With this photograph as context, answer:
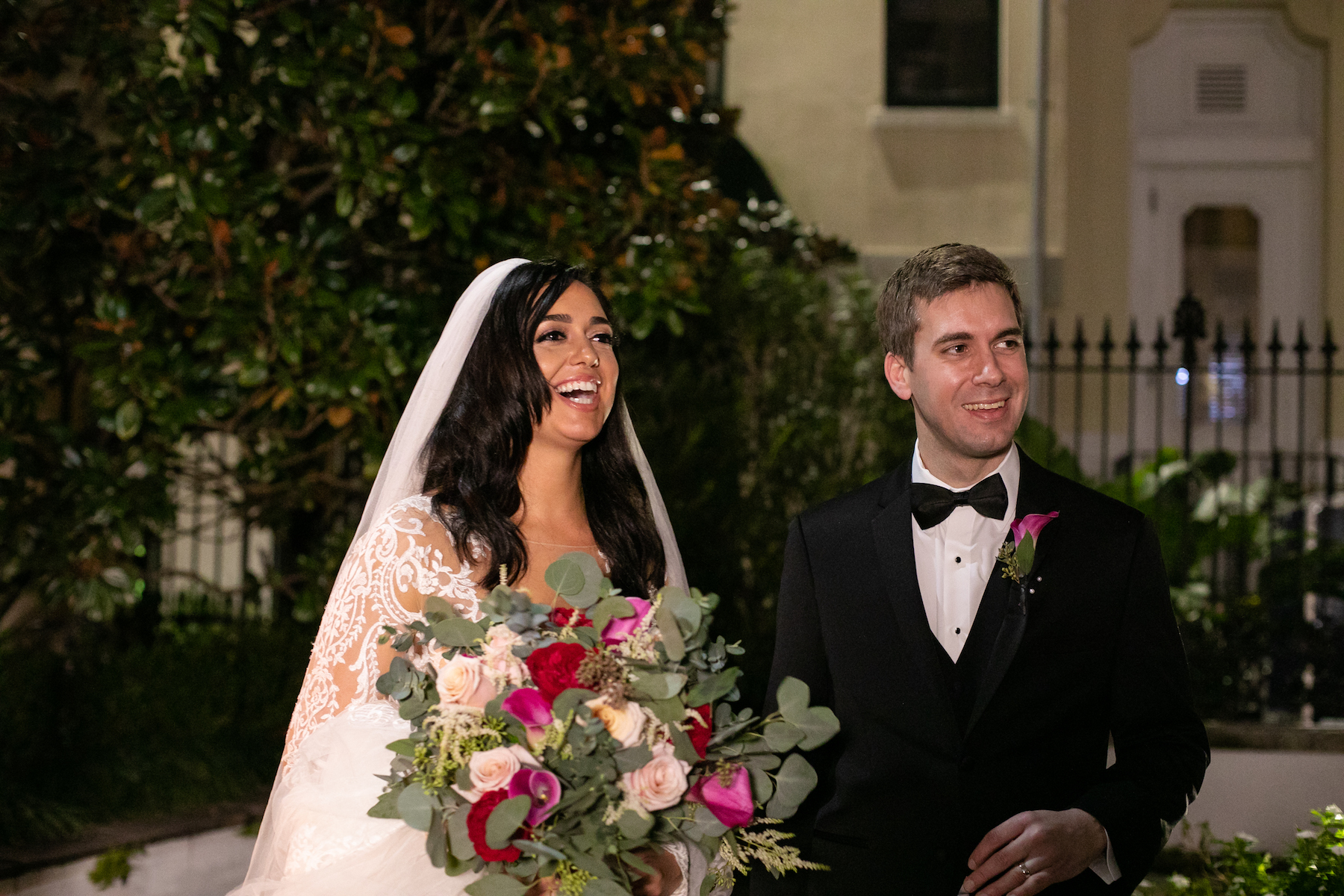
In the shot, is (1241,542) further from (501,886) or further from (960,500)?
(501,886)

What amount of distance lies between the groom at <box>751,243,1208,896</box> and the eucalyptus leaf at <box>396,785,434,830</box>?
78cm

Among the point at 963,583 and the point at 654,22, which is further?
the point at 654,22

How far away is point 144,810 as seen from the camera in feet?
15.6

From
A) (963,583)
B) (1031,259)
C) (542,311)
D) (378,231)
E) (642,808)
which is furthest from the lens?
(1031,259)

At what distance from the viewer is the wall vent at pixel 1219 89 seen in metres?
11.8

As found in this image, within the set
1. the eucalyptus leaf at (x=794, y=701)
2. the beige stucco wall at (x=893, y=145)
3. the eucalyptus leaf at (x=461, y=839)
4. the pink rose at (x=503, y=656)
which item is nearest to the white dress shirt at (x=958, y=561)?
the eucalyptus leaf at (x=794, y=701)

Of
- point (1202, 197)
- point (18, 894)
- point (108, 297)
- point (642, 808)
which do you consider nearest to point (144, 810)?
point (18, 894)

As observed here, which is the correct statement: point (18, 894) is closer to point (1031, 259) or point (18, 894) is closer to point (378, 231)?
point (378, 231)

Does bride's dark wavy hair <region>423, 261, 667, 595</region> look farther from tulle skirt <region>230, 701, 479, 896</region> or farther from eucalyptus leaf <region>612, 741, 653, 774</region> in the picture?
eucalyptus leaf <region>612, 741, 653, 774</region>

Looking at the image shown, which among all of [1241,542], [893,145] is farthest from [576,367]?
[893,145]

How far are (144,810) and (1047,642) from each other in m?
3.94

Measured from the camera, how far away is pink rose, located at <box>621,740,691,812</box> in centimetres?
176

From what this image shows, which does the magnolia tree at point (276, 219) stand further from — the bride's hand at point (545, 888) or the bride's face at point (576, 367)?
the bride's hand at point (545, 888)

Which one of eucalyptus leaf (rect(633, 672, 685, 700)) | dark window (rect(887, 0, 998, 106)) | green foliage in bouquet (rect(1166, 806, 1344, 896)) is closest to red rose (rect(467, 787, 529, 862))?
eucalyptus leaf (rect(633, 672, 685, 700))
